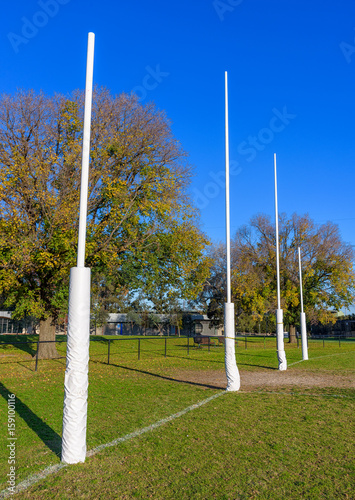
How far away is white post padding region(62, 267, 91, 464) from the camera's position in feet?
18.5

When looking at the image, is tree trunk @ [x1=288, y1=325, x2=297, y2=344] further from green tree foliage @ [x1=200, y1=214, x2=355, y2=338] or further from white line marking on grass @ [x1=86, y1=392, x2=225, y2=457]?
white line marking on grass @ [x1=86, y1=392, x2=225, y2=457]

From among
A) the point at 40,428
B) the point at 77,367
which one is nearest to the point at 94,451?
the point at 77,367

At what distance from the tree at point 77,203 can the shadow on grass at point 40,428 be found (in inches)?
317

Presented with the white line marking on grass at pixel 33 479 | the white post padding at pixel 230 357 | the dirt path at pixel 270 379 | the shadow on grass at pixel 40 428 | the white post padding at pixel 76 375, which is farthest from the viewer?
the dirt path at pixel 270 379

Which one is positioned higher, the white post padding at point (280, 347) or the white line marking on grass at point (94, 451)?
the white post padding at point (280, 347)

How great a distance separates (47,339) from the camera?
66.7ft

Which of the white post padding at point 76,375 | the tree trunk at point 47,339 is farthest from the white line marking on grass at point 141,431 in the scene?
the tree trunk at point 47,339

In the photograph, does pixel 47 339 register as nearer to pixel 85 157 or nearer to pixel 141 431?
pixel 141 431

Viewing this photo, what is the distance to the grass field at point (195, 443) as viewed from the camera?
4.68 metres

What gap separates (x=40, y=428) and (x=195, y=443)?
3.01 meters

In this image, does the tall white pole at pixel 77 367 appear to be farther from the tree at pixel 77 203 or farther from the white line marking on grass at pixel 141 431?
the tree at pixel 77 203

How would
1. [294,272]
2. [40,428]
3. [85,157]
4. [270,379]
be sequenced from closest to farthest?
[85,157], [40,428], [270,379], [294,272]

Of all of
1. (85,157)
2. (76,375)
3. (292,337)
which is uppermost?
(85,157)

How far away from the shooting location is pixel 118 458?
575 cm
